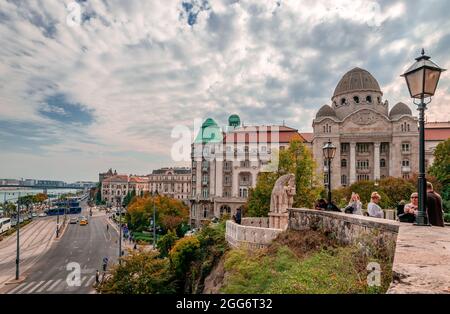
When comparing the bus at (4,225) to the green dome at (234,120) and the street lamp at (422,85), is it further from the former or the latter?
the street lamp at (422,85)

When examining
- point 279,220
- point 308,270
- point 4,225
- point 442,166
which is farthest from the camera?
point 4,225

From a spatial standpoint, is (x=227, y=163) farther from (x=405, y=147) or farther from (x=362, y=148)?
(x=405, y=147)

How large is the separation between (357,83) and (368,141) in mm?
13709

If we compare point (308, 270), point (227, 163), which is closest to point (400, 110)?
point (227, 163)

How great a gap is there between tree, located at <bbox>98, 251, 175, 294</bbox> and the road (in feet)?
24.5

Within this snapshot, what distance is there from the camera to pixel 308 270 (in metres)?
7.38

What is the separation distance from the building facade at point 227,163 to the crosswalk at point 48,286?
3444 cm

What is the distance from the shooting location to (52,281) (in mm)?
29297

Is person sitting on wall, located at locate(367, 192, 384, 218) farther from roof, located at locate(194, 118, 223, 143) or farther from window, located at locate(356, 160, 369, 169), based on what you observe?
roof, located at locate(194, 118, 223, 143)

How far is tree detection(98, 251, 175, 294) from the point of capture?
64.5ft

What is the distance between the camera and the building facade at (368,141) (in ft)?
197

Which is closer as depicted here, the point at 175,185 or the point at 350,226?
the point at 350,226

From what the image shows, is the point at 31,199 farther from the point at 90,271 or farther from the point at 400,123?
the point at 400,123

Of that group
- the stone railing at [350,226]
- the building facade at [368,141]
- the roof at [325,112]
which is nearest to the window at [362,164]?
the building facade at [368,141]
